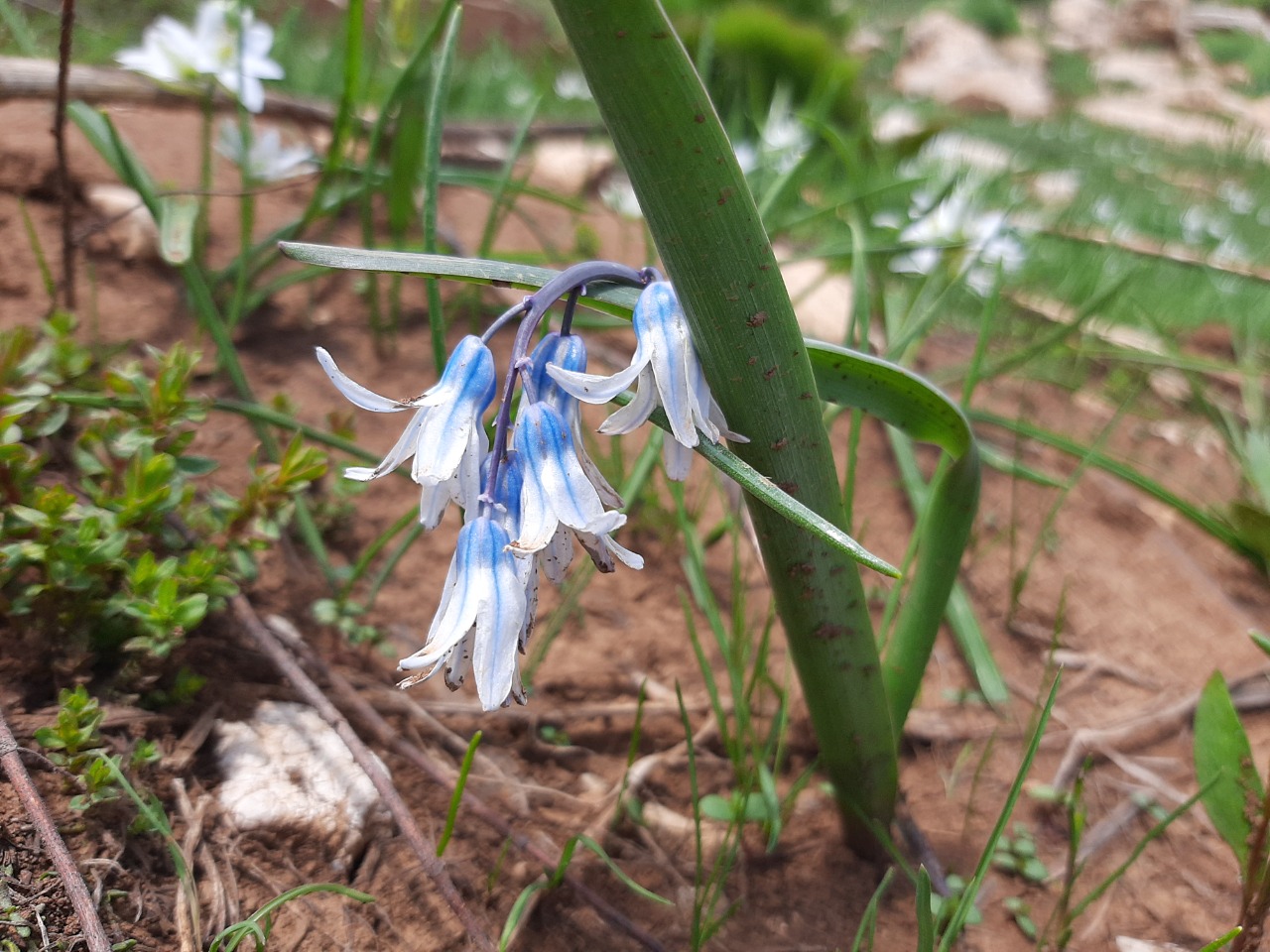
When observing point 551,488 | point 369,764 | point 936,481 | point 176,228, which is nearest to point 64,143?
point 176,228

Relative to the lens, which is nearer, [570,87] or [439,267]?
[439,267]

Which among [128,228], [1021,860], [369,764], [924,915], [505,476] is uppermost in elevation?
[505,476]

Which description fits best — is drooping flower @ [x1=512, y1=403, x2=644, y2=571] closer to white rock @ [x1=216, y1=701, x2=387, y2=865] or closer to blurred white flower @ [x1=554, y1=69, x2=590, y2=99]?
white rock @ [x1=216, y1=701, x2=387, y2=865]

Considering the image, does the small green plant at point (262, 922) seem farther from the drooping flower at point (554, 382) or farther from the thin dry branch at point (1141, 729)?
the thin dry branch at point (1141, 729)

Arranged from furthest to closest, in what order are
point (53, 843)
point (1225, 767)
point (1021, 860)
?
point (1021, 860), point (1225, 767), point (53, 843)

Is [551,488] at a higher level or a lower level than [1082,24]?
lower

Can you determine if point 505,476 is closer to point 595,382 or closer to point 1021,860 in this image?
point 595,382
